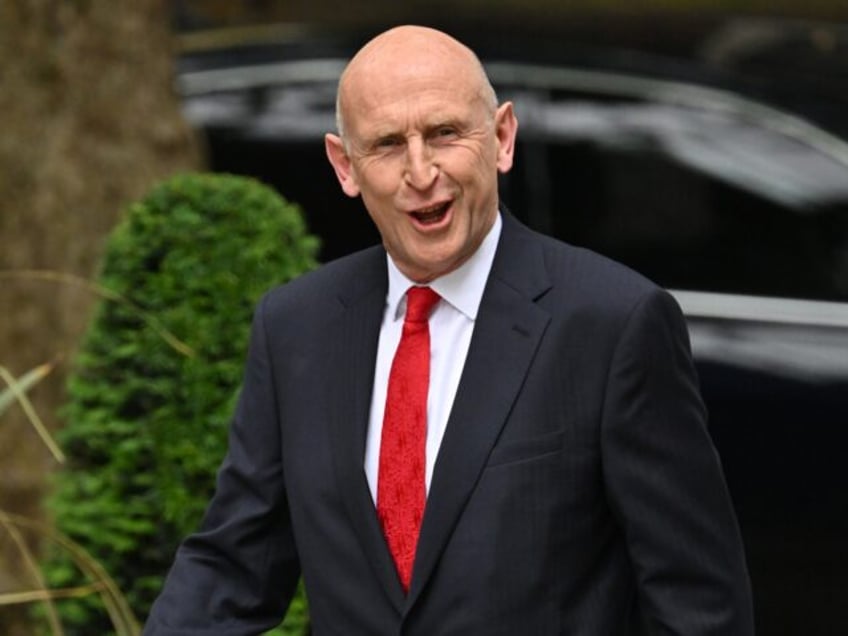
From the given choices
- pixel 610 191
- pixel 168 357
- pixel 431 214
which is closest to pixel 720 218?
pixel 610 191

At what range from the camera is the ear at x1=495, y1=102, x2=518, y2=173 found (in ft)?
11.2

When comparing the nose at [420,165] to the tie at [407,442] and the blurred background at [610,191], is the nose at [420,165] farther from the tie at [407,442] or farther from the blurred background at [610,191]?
the blurred background at [610,191]

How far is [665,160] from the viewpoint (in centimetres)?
635

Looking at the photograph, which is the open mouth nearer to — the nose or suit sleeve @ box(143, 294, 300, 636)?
the nose

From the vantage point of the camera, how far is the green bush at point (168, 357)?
507 centimetres

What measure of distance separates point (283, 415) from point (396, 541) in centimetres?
28

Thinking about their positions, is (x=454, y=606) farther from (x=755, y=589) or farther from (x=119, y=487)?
(x=755, y=589)

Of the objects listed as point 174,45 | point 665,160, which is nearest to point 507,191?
point 665,160

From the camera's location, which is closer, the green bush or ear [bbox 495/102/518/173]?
ear [bbox 495/102/518/173]

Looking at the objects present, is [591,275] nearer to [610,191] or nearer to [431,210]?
[431,210]

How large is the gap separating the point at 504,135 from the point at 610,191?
2.97 m

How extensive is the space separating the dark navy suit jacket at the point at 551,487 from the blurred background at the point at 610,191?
2.35 m

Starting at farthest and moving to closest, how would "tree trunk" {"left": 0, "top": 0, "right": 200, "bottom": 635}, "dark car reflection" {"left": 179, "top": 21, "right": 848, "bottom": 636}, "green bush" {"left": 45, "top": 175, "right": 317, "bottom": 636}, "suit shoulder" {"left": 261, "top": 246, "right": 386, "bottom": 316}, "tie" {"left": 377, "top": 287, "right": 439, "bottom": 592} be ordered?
"tree trunk" {"left": 0, "top": 0, "right": 200, "bottom": 635} < "dark car reflection" {"left": 179, "top": 21, "right": 848, "bottom": 636} < "green bush" {"left": 45, "top": 175, "right": 317, "bottom": 636} < "suit shoulder" {"left": 261, "top": 246, "right": 386, "bottom": 316} < "tie" {"left": 377, "top": 287, "right": 439, "bottom": 592}

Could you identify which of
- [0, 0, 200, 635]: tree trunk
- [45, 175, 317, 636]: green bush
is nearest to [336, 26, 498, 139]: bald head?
[45, 175, 317, 636]: green bush
